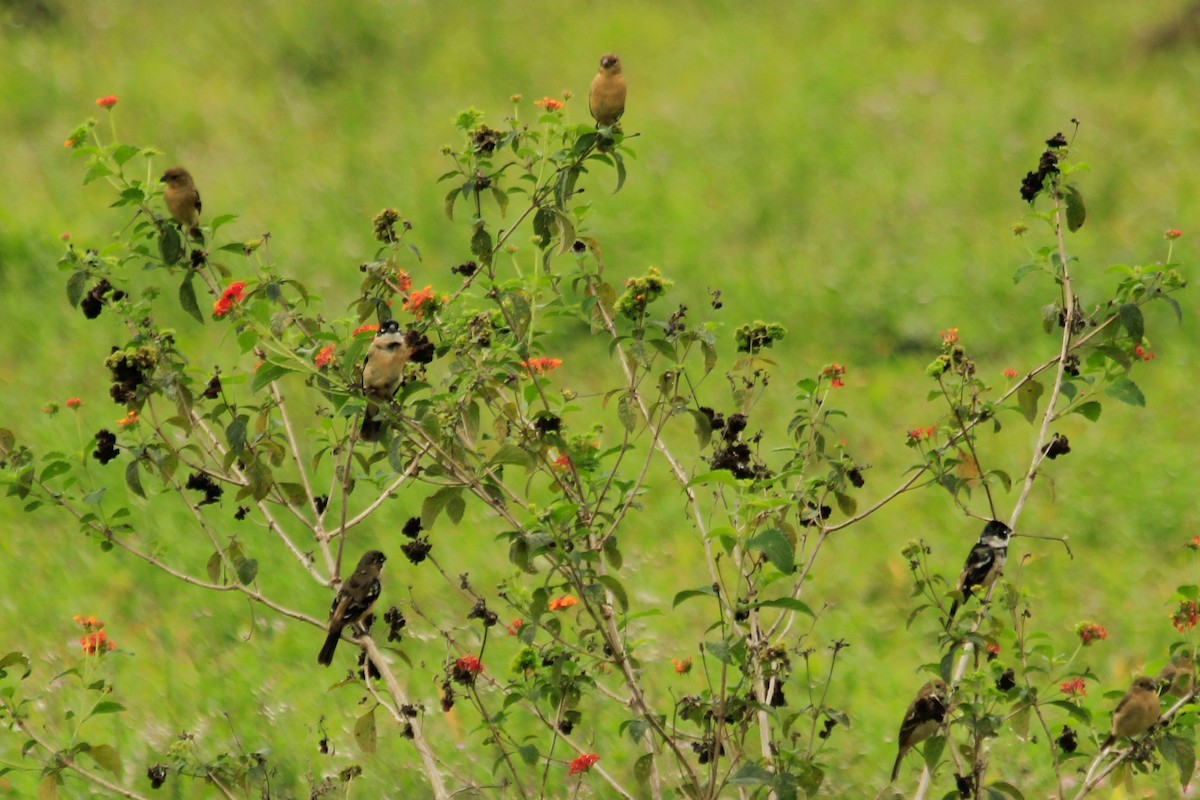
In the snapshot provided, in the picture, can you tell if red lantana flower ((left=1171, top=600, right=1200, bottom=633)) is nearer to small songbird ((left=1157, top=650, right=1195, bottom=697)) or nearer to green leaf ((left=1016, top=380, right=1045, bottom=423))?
small songbird ((left=1157, top=650, right=1195, bottom=697))

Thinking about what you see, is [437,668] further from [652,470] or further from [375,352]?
[375,352]

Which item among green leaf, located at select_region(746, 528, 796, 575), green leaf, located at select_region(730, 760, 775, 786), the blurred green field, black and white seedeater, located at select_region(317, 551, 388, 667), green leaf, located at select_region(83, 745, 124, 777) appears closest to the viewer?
green leaf, located at select_region(746, 528, 796, 575)

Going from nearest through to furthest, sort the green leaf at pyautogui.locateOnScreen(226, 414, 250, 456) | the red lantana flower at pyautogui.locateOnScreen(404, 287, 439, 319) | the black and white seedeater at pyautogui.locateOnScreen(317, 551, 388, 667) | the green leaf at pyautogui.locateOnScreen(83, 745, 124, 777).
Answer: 1. the red lantana flower at pyautogui.locateOnScreen(404, 287, 439, 319)
2. the green leaf at pyautogui.locateOnScreen(226, 414, 250, 456)
3. the green leaf at pyautogui.locateOnScreen(83, 745, 124, 777)
4. the black and white seedeater at pyautogui.locateOnScreen(317, 551, 388, 667)

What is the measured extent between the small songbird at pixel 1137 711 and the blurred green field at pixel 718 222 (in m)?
2.01

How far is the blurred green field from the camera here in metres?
7.26

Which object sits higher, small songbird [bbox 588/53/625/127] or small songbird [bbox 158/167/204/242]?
small songbird [bbox 588/53/625/127]

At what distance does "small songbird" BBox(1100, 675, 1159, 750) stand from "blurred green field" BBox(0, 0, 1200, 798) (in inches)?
79.1

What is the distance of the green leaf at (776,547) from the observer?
320cm

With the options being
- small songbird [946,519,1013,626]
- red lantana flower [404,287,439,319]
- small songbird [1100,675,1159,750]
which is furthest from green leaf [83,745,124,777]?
small songbird [1100,675,1159,750]

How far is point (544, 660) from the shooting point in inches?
162

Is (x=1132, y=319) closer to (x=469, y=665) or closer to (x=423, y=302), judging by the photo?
(x=423, y=302)

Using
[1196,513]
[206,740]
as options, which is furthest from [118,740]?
[1196,513]

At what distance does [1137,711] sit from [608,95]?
8.13 feet

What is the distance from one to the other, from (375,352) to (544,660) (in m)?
1.03
